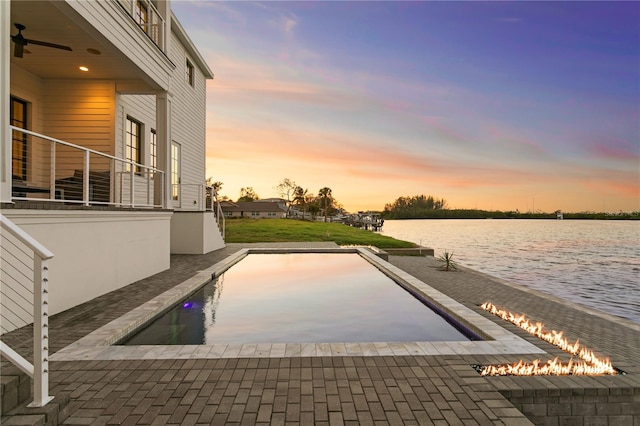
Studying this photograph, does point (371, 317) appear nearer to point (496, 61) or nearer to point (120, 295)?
point (120, 295)

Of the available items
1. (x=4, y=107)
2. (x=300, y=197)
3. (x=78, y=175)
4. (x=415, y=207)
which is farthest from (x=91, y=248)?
(x=415, y=207)

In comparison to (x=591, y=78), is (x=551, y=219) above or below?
below

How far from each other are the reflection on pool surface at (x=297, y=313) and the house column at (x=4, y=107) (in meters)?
2.53

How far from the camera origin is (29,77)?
912 centimetres

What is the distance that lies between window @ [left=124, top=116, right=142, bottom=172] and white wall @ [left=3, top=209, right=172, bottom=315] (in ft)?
9.50

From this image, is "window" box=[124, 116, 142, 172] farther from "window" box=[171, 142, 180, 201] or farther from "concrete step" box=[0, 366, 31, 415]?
"concrete step" box=[0, 366, 31, 415]

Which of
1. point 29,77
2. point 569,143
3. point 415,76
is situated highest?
point 415,76

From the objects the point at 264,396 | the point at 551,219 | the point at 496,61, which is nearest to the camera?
the point at 264,396

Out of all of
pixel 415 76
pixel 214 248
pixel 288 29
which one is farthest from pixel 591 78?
pixel 214 248

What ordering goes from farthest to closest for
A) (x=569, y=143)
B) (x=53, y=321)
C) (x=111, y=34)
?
(x=569, y=143) → (x=111, y=34) → (x=53, y=321)

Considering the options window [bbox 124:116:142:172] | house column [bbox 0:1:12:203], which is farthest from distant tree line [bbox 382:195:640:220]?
house column [bbox 0:1:12:203]

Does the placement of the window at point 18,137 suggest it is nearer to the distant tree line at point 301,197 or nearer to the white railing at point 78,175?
the white railing at point 78,175

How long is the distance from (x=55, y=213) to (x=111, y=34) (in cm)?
383

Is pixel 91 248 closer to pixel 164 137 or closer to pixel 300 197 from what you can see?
pixel 164 137
